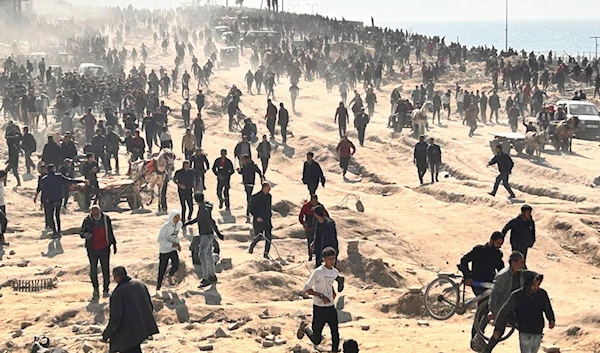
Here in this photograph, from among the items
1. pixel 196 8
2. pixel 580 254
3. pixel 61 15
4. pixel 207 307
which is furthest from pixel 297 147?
pixel 61 15

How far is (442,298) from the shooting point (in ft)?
42.5

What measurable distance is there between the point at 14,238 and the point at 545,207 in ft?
39.6

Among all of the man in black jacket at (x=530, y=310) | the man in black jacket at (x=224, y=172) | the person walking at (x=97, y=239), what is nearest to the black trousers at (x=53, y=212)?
the man in black jacket at (x=224, y=172)

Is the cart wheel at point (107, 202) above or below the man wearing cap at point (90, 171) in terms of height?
below

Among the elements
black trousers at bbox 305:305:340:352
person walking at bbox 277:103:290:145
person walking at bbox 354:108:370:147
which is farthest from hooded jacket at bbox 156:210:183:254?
person walking at bbox 354:108:370:147

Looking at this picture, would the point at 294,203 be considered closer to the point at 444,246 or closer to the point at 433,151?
the point at 444,246

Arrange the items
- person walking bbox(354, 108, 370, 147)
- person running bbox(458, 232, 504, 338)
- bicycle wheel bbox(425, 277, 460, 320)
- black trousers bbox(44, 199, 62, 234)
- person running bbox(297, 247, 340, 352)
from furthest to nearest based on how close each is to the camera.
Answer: person walking bbox(354, 108, 370, 147)
black trousers bbox(44, 199, 62, 234)
bicycle wheel bbox(425, 277, 460, 320)
person running bbox(458, 232, 504, 338)
person running bbox(297, 247, 340, 352)

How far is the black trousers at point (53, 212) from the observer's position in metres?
18.1

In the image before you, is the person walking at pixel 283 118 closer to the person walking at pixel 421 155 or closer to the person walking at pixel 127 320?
the person walking at pixel 421 155

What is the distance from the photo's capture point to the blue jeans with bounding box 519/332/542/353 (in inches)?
388

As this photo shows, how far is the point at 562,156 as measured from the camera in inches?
1172

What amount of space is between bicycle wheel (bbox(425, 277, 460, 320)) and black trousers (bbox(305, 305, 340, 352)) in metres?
2.18

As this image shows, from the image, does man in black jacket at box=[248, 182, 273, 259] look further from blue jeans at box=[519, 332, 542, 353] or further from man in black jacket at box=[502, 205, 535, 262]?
blue jeans at box=[519, 332, 542, 353]

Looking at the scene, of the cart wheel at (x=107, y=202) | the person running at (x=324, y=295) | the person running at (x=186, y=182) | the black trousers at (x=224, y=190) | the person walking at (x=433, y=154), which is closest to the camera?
the person running at (x=324, y=295)
